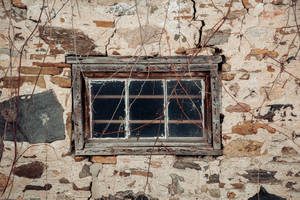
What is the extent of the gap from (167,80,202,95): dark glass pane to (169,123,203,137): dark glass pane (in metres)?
0.34

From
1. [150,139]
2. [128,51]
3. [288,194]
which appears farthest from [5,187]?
[288,194]

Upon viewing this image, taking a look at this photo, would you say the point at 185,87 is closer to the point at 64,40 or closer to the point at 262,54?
the point at 262,54

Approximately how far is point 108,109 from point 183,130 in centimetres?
81

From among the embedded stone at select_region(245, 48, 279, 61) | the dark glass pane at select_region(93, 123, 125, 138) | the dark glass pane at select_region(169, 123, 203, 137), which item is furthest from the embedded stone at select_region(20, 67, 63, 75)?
the embedded stone at select_region(245, 48, 279, 61)

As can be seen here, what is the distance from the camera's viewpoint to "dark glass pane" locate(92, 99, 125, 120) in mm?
2293

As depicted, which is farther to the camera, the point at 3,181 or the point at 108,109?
the point at 108,109

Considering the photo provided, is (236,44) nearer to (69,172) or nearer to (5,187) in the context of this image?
(69,172)

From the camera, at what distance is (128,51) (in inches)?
84.4

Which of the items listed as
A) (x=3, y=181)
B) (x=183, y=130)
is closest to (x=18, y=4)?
(x=3, y=181)

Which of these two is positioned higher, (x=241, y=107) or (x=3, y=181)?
(x=241, y=107)

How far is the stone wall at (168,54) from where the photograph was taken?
2107 mm

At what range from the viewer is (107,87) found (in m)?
2.29

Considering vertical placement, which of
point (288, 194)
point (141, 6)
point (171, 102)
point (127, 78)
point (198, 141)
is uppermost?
point (141, 6)

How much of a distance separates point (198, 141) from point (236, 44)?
102 centimetres
